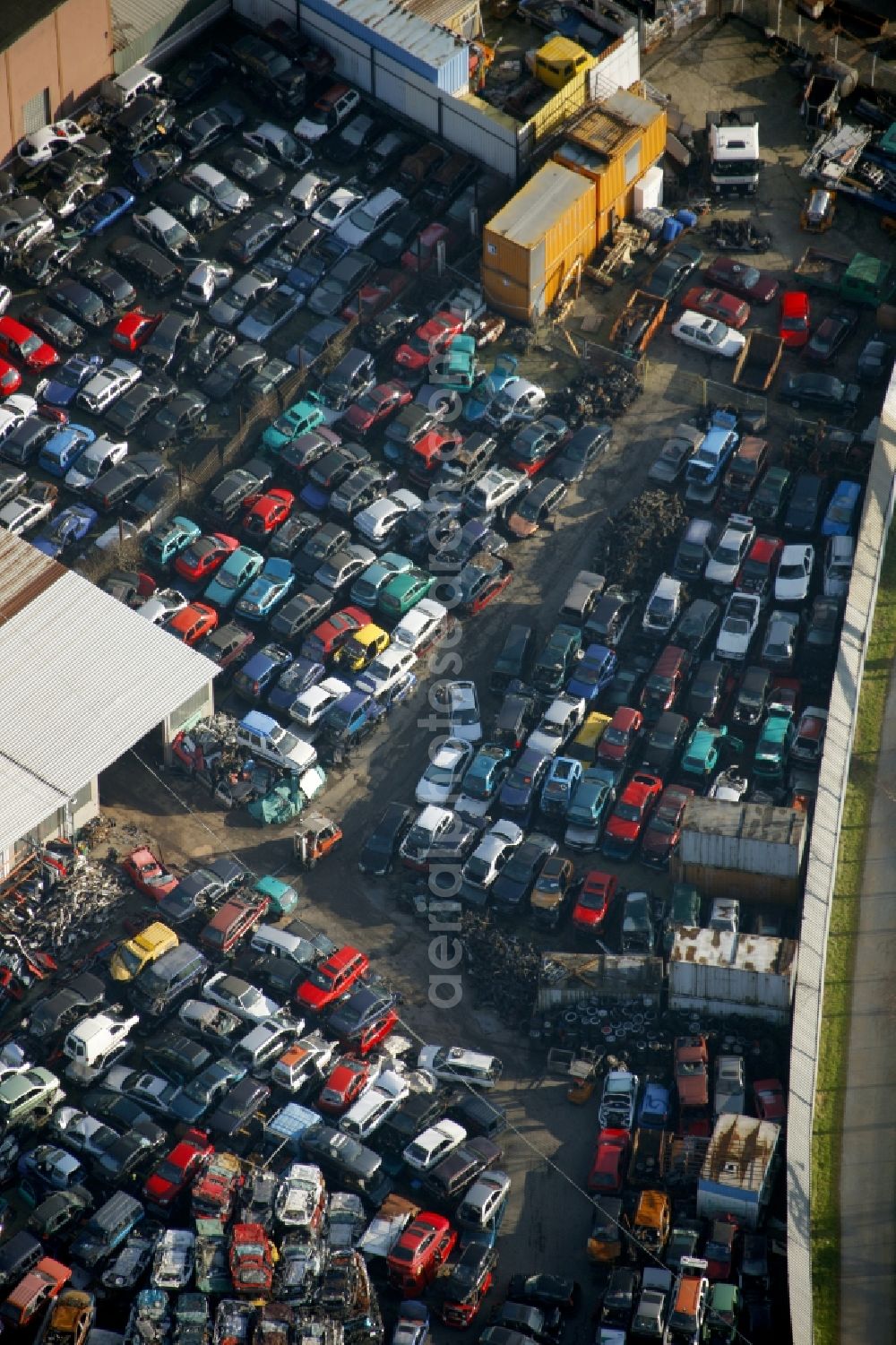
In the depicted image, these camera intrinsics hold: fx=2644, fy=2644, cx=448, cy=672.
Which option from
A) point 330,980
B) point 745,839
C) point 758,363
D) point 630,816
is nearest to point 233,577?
point 330,980

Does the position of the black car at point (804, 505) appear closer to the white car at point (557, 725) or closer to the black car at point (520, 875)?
the white car at point (557, 725)

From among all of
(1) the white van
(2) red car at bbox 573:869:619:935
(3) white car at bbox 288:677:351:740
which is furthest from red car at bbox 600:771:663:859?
(1) the white van

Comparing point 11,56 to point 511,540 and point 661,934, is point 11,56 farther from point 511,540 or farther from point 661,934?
point 661,934

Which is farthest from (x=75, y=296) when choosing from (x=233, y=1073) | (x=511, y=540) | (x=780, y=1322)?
(x=780, y=1322)

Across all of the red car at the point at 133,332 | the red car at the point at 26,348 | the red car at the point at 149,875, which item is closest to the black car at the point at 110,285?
the red car at the point at 133,332

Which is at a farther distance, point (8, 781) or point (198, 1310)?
point (8, 781)

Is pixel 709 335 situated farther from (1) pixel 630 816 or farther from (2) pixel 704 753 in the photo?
(1) pixel 630 816

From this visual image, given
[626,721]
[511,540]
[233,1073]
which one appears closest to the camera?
[233,1073]

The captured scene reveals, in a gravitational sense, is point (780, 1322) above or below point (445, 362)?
below
